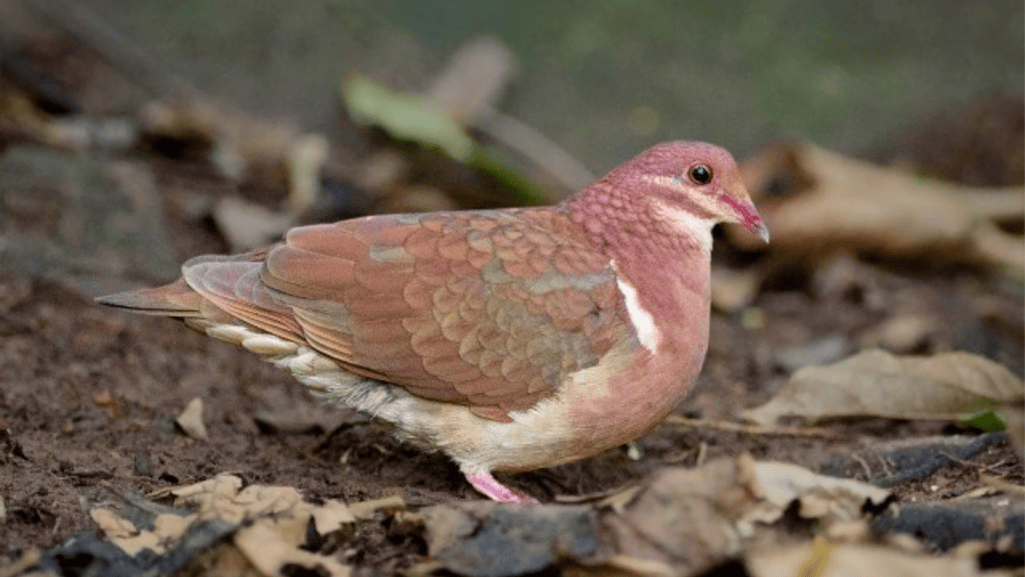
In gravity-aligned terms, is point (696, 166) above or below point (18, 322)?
A: above

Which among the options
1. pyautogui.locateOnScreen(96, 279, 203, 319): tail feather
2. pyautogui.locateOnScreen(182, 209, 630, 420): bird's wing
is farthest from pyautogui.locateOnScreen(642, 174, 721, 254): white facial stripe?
pyautogui.locateOnScreen(96, 279, 203, 319): tail feather

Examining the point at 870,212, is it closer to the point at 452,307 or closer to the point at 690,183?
the point at 690,183

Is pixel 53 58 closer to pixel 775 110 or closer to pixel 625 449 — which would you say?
pixel 775 110

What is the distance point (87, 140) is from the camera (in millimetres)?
6812

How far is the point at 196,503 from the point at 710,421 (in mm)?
2081

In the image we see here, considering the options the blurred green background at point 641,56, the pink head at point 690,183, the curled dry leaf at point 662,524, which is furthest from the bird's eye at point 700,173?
the blurred green background at point 641,56

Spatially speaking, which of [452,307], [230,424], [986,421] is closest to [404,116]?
[230,424]

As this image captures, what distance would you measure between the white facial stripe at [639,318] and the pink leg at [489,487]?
A: 584 millimetres

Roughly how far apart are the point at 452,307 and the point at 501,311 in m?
0.14

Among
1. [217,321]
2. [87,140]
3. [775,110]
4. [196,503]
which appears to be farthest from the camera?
[775,110]

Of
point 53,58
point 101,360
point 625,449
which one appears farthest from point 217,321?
point 53,58

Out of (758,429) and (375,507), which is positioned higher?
(375,507)

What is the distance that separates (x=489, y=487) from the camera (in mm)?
4191

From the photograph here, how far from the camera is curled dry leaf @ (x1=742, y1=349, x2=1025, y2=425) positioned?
187 inches
